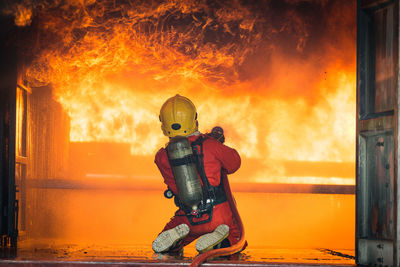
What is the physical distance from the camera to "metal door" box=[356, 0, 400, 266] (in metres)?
3.73

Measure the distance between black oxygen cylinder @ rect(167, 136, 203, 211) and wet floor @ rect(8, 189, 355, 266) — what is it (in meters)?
0.52

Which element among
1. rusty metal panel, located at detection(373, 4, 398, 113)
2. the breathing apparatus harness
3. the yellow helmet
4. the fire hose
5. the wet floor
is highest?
rusty metal panel, located at detection(373, 4, 398, 113)

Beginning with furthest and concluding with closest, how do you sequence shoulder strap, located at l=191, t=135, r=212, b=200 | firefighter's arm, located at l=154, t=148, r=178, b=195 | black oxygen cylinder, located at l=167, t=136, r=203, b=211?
firefighter's arm, located at l=154, t=148, r=178, b=195
shoulder strap, located at l=191, t=135, r=212, b=200
black oxygen cylinder, located at l=167, t=136, r=203, b=211

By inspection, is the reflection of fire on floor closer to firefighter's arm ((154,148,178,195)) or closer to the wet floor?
the wet floor

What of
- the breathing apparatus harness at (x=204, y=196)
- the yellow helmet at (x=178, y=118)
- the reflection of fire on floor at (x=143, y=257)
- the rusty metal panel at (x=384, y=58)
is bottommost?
the reflection of fire on floor at (x=143, y=257)

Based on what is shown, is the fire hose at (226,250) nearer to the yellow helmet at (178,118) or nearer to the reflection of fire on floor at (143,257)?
the reflection of fire on floor at (143,257)

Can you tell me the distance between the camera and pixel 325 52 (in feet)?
34.2

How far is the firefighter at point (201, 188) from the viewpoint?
4617 millimetres

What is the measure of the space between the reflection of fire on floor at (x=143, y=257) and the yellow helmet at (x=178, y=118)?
1126mm

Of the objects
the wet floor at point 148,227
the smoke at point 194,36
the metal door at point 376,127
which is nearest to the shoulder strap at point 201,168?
the wet floor at point 148,227

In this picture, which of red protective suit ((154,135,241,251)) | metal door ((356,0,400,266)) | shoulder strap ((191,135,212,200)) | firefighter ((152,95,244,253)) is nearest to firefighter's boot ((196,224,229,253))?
firefighter ((152,95,244,253))

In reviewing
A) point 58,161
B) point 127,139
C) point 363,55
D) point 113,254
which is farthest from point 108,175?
point 363,55

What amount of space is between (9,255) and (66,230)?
4368mm

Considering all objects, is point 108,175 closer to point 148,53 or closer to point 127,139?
point 127,139
